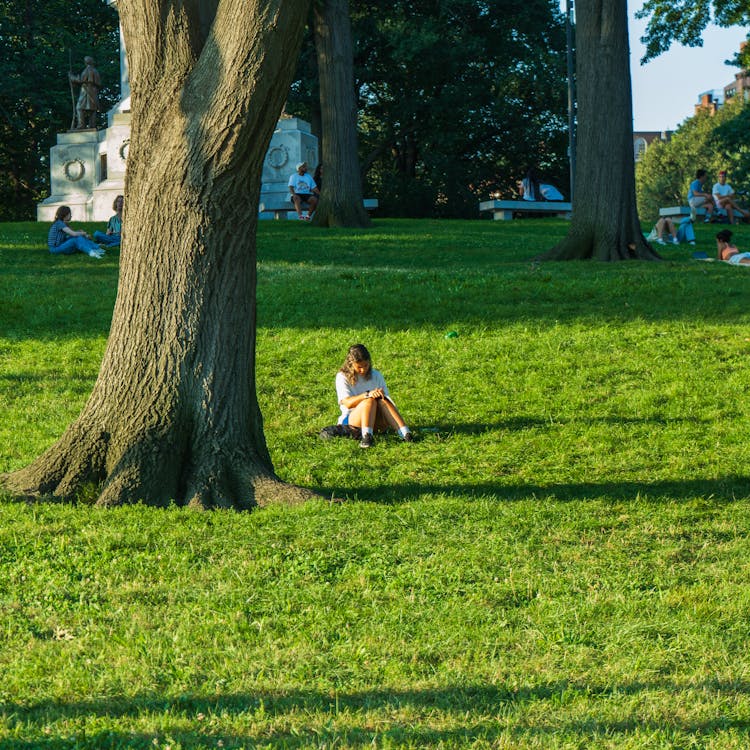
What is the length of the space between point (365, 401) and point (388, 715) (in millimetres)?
5500

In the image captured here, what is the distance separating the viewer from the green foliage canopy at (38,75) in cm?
4312

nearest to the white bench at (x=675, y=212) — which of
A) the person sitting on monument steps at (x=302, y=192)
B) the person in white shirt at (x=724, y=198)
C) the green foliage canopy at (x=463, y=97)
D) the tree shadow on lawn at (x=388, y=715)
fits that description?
the person in white shirt at (x=724, y=198)

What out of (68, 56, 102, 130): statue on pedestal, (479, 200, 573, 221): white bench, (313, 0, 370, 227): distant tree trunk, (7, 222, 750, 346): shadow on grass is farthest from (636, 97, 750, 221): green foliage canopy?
(7, 222, 750, 346): shadow on grass

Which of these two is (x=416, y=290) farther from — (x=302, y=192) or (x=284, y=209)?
(x=284, y=209)

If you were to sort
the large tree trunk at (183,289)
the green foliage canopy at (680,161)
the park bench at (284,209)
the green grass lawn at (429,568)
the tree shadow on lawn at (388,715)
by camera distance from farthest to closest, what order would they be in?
the green foliage canopy at (680,161) < the park bench at (284,209) < the large tree trunk at (183,289) < the green grass lawn at (429,568) < the tree shadow on lawn at (388,715)

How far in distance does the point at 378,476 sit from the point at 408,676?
13.0ft

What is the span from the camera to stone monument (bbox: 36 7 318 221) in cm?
3366

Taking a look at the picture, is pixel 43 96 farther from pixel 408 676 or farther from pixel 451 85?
pixel 408 676

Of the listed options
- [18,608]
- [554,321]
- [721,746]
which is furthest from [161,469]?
[554,321]

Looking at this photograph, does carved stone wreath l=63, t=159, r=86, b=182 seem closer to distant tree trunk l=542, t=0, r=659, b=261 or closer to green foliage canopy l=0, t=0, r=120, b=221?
green foliage canopy l=0, t=0, r=120, b=221

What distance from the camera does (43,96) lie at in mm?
42844

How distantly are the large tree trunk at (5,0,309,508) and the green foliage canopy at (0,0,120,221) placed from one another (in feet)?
123

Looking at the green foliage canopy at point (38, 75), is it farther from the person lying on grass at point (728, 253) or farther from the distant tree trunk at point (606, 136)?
the person lying on grass at point (728, 253)

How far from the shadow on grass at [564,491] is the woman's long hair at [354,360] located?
6.14ft
